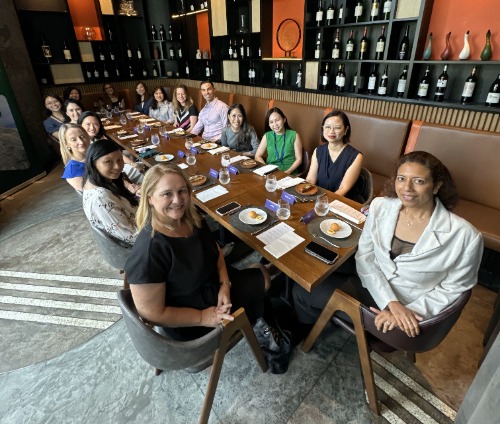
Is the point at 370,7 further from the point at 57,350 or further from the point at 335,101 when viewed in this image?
the point at 57,350

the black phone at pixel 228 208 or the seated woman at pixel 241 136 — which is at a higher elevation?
the seated woman at pixel 241 136

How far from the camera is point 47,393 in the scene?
5.00 feet

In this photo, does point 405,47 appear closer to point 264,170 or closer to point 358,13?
point 358,13

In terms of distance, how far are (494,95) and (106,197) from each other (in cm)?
329

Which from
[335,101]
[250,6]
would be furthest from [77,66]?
[335,101]

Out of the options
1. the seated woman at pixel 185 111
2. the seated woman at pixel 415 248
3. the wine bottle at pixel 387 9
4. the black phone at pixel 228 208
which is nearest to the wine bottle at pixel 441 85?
the wine bottle at pixel 387 9

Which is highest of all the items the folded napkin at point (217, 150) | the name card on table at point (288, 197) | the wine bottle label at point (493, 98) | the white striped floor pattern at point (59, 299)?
the wine bottle label at point (493, 98)

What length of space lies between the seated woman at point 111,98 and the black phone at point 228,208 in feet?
15.5

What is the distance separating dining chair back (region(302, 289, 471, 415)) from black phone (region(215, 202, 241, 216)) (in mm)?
767

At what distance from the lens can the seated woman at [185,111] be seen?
4125 mm

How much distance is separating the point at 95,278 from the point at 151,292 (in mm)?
1570

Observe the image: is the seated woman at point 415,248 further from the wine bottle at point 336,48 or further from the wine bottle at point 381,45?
the wine bottle at point 336,48

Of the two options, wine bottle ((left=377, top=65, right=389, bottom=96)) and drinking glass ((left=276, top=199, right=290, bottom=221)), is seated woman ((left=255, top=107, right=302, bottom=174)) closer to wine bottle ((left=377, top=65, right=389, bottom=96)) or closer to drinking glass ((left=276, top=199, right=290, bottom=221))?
drinking glass ((left=276, top=199, right=290, bottom=221))

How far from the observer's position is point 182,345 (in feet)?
3.36
